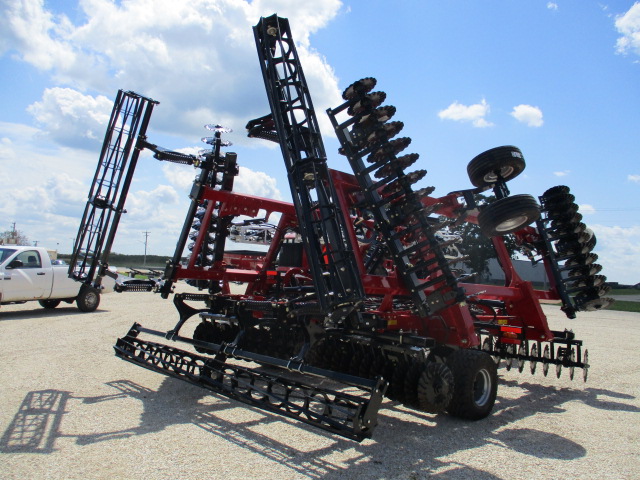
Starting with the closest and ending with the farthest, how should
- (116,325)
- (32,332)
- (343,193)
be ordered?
(343,193) < (32,332) < (116,325)

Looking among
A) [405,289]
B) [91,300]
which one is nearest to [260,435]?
[405,289]

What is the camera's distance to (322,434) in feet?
15.5

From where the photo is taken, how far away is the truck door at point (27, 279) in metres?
13.6

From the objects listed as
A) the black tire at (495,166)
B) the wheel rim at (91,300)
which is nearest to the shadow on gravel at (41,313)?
the wheel rim at (91,300)

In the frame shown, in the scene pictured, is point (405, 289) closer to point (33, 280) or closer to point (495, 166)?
point (495, 166)

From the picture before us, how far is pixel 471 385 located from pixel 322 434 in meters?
1.66

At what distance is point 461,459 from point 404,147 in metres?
3.07

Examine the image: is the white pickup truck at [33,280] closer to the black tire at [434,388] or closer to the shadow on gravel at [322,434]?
the shadow on gravel at [322,434]

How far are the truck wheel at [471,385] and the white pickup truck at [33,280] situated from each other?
10716mm

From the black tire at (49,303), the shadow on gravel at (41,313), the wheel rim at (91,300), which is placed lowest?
the shadow on gravel at (41,313)

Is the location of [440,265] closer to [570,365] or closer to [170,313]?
[570,365]

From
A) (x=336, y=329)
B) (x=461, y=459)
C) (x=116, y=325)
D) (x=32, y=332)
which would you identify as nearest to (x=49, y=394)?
(x=336, y=329)

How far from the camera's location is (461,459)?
14.1ft

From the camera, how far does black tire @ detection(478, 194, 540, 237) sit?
500 centimetres
